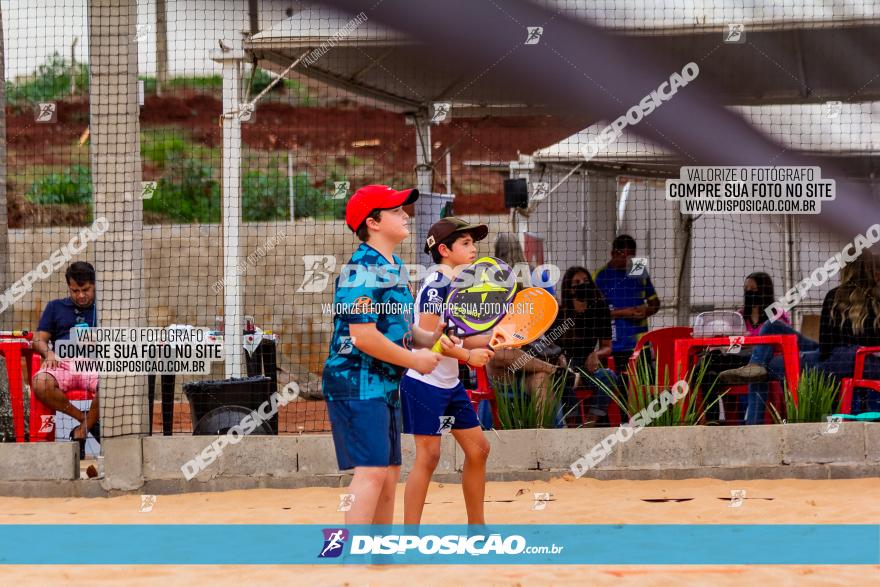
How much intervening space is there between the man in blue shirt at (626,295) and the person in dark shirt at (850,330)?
144cm

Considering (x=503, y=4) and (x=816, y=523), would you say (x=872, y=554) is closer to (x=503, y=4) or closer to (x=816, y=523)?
(x=816, y=523)

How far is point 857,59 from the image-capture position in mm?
9688

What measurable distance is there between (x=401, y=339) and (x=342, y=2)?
5769mm

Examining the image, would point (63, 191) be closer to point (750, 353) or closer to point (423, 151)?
point (423, 151)

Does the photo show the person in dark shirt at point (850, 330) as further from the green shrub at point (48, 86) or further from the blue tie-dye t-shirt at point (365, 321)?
the green shrub at point (48, 86)

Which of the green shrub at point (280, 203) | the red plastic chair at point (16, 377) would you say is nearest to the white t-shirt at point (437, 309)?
the red plastic chair at point (16, 377)

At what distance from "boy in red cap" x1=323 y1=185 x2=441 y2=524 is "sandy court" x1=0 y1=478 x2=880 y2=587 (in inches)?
18.5

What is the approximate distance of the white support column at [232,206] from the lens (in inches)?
369

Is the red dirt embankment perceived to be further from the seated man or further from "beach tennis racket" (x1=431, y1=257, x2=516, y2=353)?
"beach tennis racket" (x1=431, y1=257, x2=516, y2=353)

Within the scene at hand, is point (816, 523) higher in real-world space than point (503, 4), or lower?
lower

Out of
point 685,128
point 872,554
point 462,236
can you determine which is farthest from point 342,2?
point 872,554

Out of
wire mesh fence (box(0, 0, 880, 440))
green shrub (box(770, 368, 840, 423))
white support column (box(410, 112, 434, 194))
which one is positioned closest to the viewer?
wire mesh fence (box(0, 0, 880, 440))

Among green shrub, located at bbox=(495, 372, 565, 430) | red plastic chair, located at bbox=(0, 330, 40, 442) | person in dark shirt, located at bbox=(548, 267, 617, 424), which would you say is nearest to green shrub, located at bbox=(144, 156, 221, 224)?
red plastic chair, located at bbox=(0, 330, 40, 442)

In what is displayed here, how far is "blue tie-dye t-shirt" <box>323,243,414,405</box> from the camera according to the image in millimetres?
4430
